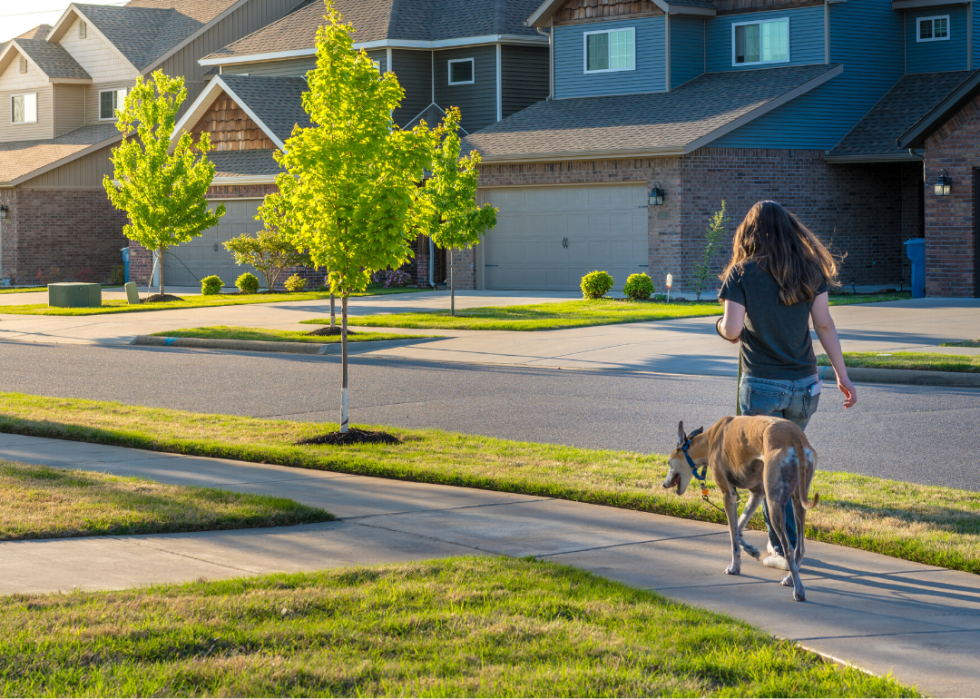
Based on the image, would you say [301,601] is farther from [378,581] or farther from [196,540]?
[196,540]

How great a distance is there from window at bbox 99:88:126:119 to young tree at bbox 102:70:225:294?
49.0 feet

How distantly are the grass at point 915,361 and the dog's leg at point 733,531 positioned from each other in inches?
344

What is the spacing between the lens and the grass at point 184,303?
91.6 feet

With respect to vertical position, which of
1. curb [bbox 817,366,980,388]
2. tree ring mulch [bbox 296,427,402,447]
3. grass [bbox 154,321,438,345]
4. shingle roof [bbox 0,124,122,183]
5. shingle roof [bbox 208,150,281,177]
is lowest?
tree ring mulch [bbox 296,427,402,447]

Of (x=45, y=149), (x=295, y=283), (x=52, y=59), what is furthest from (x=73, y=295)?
(x=52, y=59)

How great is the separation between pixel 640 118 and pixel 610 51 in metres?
3.61

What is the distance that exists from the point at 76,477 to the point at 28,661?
4.34 meters

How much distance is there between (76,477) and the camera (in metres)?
8.83

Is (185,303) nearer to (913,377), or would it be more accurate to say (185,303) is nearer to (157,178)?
(157,178)

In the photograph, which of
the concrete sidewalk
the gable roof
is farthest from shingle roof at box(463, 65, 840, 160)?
the concrete sidewalk

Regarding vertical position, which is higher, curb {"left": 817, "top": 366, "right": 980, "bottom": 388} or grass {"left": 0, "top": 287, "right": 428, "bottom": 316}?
grass {"left": 0, "top": 287, "right": 428, "bottom": 316}

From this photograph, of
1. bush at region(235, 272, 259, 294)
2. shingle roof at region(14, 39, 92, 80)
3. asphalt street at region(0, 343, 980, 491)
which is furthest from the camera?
shingle roof at region(14, 39, 92, 80)

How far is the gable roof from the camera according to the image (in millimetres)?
35938

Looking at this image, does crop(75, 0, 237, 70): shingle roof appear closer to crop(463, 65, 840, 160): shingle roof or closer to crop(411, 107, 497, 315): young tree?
crop(463, 65, 840, 160): shingle roof
